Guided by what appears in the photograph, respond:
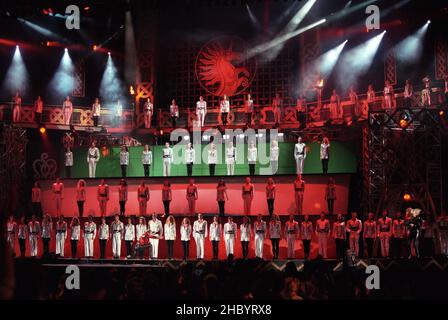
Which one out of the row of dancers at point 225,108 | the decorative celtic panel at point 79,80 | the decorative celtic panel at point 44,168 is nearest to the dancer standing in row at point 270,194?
the row of dancers at point 225,108

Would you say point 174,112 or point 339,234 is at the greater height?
point 174,112

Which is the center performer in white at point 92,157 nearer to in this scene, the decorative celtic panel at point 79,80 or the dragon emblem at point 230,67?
the decorative celtic panel at point 79,80

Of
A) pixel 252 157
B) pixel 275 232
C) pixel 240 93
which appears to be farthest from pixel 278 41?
pixel 275 232

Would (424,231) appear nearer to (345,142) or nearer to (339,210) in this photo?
(339,210)

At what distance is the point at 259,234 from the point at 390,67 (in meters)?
9.35

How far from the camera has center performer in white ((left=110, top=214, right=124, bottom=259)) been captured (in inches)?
752

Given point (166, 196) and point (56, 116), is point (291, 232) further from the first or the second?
point (56, 116)

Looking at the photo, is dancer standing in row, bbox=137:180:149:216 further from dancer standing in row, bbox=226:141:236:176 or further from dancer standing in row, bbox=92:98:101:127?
dancer standing in row, bbox=92:98:101:127

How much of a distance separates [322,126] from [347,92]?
291 cm

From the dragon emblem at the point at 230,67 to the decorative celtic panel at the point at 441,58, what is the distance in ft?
23.7

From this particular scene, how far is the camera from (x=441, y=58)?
871 inches

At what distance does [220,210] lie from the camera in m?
20.0

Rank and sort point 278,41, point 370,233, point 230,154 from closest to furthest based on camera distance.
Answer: point 370,233 < point 230,154 < point 278,41

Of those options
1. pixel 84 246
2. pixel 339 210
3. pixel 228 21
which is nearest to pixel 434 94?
pixel 339 210
